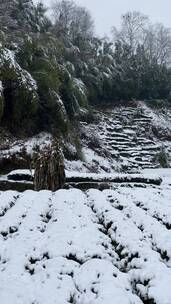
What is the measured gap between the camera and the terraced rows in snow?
1970 centimetres

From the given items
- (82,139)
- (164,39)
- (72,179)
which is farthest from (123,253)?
(164,39)

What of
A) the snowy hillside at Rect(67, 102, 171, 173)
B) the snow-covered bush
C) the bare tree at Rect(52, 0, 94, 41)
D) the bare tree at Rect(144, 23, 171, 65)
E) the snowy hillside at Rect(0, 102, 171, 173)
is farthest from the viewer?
the bare tree at Rect(144, 23, 171, 65)

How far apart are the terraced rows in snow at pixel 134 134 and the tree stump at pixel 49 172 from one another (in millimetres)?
9724

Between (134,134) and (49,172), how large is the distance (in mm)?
13896

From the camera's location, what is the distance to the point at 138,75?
2727 centimetres

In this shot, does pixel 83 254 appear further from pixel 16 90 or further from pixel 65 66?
pixel 65 66

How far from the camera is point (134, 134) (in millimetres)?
22141

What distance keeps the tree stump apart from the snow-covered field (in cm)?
286

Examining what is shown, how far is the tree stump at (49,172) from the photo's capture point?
8.73 meters

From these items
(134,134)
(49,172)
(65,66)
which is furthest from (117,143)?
(49,172)

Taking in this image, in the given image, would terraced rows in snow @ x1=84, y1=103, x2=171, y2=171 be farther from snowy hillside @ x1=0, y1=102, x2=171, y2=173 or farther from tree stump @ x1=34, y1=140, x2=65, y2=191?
tree stump @ x1=34, y1=140, x2=65, y2=191

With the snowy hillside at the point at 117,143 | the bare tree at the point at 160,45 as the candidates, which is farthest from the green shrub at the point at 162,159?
the bare tree at the point at 160,45

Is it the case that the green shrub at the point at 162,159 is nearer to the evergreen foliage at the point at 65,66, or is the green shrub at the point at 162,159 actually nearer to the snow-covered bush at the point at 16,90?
the evergreen foliage at the point at 65,66

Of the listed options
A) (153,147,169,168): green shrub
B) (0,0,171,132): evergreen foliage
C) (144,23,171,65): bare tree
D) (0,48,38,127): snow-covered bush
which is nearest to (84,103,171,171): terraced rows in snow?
(153,147,169,168): green shrub
